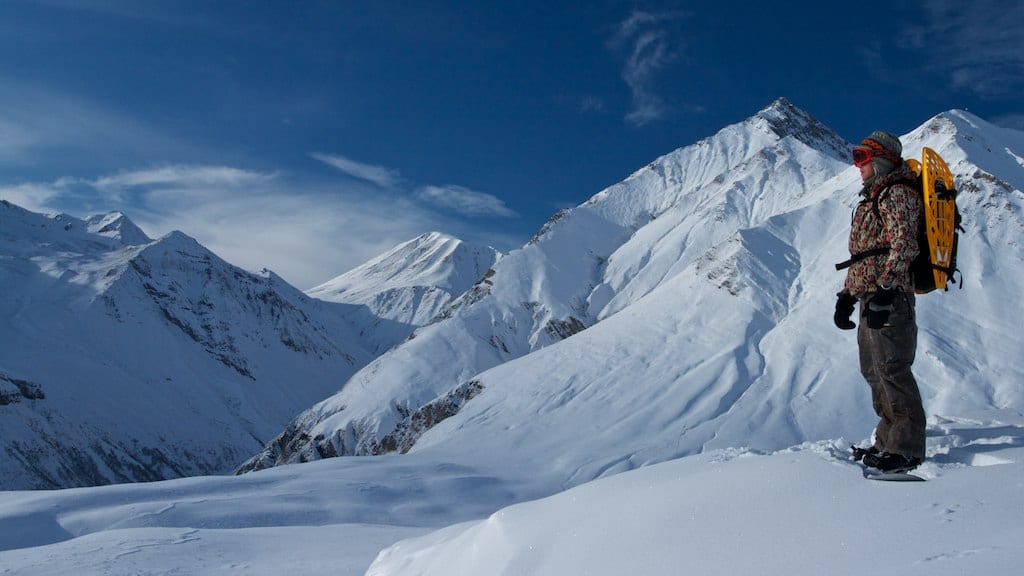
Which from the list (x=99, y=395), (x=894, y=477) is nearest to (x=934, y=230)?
(x=894, y=477)

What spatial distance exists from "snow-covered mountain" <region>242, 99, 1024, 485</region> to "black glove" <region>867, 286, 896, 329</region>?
44.4 meters

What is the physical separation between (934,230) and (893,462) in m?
1.96

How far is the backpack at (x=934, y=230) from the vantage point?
240 inches

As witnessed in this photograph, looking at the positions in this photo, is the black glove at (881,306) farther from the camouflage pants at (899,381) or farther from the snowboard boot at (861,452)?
the snowboard boot at (861,452)

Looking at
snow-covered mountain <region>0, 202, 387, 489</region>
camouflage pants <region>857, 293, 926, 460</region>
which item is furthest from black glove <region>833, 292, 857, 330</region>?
snow-covered mountain <region>0, 202, 387, 489</region>

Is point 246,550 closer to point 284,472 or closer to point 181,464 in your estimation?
point 284,472

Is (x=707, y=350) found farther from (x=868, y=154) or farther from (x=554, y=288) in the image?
(x=868, y=154)

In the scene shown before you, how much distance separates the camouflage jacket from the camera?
6008 mm

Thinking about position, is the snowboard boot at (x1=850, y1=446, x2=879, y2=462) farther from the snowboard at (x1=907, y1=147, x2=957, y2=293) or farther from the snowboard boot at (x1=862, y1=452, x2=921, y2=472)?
the snowboard at (x1=907, y1=147, x2=957, y2=293)

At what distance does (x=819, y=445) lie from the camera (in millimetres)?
7211

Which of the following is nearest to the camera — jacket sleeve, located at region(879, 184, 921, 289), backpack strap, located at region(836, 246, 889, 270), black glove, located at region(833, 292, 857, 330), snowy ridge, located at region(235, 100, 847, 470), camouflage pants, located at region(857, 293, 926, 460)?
camouflage pants, located at region(857, 293, 926, 460)

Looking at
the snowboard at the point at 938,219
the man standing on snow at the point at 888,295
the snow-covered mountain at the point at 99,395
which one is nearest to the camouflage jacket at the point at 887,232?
the man standing on snow at the point at 888,295

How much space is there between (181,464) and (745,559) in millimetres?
169883

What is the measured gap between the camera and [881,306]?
607 centimetres
